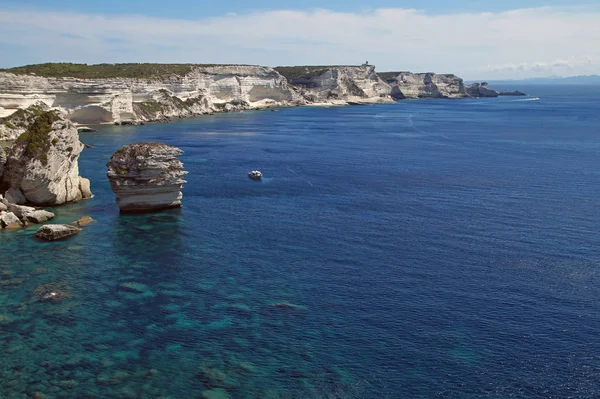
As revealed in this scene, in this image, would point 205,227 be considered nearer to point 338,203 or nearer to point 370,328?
point 338,203

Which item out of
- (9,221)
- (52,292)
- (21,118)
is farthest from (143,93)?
(52,292)

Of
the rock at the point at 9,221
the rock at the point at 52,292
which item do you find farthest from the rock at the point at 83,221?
the rock at the point at 52,292

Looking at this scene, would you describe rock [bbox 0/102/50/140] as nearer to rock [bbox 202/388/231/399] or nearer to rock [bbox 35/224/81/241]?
rock [bbox 35/224/81/241]

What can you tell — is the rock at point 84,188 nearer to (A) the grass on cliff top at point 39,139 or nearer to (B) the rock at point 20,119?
(A) the grass on cliff top at point 39,139

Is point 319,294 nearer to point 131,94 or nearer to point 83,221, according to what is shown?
point 83,221

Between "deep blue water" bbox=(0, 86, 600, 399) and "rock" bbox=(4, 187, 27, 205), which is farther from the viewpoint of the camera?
"rock" bbox=(4, 187, 27, 205)

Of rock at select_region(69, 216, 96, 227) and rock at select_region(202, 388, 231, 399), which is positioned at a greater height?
rock at select_region(69, 216, 96, 227)

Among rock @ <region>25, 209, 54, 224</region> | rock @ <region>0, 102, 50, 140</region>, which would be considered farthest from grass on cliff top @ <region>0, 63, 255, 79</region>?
rock @ <region>25, 209, 54, 224</region>
